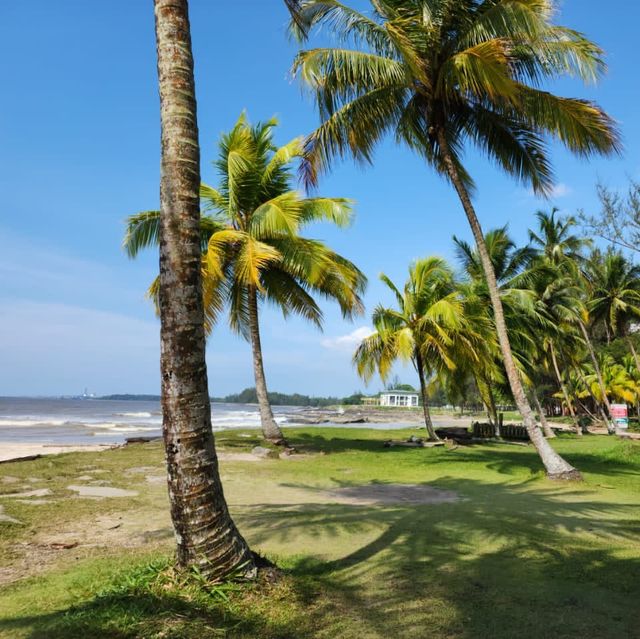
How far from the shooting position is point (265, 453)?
603 inches

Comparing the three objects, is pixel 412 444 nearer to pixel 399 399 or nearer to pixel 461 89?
pixel 461 89

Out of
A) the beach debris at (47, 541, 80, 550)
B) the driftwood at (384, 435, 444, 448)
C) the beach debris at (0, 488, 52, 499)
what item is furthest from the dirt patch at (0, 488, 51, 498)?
the driftwood at (384, 435, 444, 448)

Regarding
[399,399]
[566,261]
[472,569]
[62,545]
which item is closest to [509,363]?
[472,569]

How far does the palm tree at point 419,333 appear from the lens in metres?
20.2

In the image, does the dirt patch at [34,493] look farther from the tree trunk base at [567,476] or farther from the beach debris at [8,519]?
the tree trunk base at [567,476]

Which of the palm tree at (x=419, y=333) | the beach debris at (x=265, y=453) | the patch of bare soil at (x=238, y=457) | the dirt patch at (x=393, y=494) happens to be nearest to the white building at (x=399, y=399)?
the palm tree at (x=419, y=333)

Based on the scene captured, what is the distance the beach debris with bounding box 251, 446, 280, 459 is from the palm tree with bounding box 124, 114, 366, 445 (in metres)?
1.17

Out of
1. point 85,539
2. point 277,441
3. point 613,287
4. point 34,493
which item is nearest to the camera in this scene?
point 85,539

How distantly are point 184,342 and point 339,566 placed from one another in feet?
8.74

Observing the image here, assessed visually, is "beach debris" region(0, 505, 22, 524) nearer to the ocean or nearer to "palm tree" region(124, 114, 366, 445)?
"palm tree" region(124, 114, 366, 445)

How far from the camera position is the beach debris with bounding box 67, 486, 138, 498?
9.10m

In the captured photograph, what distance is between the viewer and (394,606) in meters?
4.23

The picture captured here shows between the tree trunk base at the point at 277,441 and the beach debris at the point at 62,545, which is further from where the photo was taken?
the tree trunk base at the point at 277,441

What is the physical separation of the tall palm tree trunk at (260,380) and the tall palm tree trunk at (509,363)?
7.54 metres
